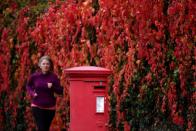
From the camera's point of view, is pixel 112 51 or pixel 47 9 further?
pixel 47 9

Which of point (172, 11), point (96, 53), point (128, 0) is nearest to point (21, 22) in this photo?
point (96, 53)

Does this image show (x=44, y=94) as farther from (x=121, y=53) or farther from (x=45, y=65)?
(x=121, y=53)

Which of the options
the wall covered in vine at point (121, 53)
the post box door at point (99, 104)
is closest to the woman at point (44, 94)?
the wall covered in vine at point (121, 53)

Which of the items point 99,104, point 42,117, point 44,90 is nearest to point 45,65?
point 44,90

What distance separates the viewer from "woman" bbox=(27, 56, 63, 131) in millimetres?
12055

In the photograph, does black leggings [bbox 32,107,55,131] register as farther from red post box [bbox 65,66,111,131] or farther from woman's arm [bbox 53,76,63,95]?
red post box [bbox 65,66,111,131]

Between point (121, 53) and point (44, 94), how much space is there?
1727 mm

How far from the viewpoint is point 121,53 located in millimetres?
12930

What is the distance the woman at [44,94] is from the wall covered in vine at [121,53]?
135 centimetres

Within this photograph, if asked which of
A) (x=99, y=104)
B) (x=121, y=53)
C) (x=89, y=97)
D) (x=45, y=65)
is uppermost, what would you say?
(x=121, y=53)

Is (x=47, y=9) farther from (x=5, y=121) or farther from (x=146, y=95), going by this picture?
(x=146, y=95)

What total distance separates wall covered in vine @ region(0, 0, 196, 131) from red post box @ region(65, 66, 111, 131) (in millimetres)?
1490

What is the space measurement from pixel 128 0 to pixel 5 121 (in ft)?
19.2

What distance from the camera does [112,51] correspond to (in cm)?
1306
